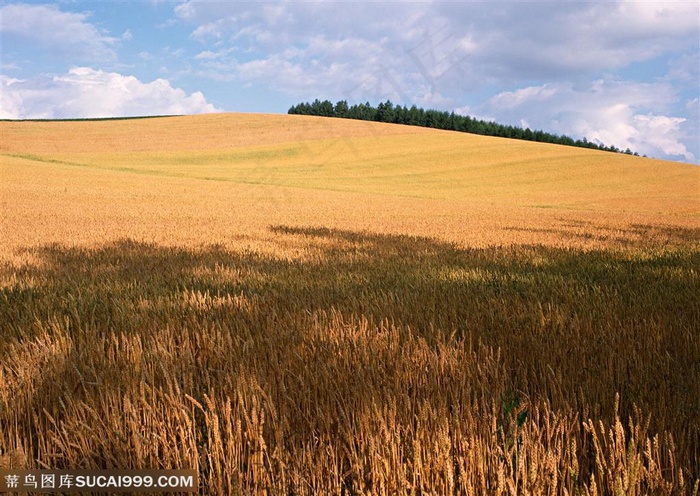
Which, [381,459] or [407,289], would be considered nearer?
[381,459]

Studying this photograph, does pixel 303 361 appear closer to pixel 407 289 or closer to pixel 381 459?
pixel 381 459

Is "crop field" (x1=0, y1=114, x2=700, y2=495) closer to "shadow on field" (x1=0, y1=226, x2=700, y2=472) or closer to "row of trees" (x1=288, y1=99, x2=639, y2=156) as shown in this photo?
"shadow on field" (x1=0, y1=226, x2=700, y2=472)

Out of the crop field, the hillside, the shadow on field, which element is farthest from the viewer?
the hillside

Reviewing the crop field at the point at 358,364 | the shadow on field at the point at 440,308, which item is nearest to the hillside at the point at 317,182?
the crop field at the point at 358,364

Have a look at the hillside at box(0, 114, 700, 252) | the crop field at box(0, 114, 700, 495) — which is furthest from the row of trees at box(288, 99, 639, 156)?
the crop field at box(0, 114, 700, 495)

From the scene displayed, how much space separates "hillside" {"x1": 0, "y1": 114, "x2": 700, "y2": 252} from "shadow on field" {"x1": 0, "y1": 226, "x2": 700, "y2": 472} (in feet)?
11.9

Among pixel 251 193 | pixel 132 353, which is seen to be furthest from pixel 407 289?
pixel 251 193

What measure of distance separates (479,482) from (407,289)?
3052 millimetres

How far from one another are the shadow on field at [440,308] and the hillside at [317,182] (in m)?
3.64

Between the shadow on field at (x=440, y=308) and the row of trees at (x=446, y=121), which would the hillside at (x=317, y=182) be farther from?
the row of trees at (x=446, y=121)

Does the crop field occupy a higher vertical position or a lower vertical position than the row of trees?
lower

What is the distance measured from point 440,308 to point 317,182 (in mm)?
36033

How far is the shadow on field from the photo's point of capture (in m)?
2.55

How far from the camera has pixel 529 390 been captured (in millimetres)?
2510
